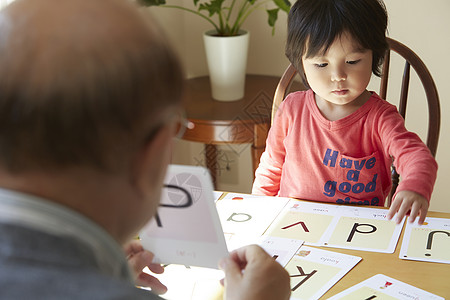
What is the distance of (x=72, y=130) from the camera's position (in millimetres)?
405

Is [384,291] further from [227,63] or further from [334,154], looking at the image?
[227,63]

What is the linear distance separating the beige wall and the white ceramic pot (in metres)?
0.30

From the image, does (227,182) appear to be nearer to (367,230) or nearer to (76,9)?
(367,230)

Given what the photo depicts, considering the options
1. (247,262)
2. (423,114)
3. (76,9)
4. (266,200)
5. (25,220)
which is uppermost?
(76,9)

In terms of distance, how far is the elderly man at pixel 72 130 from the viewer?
1.30ft

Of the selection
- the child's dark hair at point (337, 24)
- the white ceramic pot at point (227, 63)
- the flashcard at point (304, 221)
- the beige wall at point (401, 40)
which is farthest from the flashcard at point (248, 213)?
the white ceramic pot at point (227, 63)

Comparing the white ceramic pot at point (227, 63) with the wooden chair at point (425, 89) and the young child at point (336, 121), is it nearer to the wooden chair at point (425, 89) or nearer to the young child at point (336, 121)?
the wooden chair at point (425, 89)

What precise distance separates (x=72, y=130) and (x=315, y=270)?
72 centimetres

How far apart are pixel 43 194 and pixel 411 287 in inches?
28.6

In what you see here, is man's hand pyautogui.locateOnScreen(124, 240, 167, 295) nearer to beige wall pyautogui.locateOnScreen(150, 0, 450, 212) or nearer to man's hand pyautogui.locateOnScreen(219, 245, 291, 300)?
man's hand pyautogui.locateOnScreen(219, 245, 291, 300)

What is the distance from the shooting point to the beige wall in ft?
7.39

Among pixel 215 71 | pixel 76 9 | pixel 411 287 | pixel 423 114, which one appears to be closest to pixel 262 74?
pixel 215 71

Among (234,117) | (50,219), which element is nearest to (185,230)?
(50,219)

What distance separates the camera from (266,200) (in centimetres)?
134
